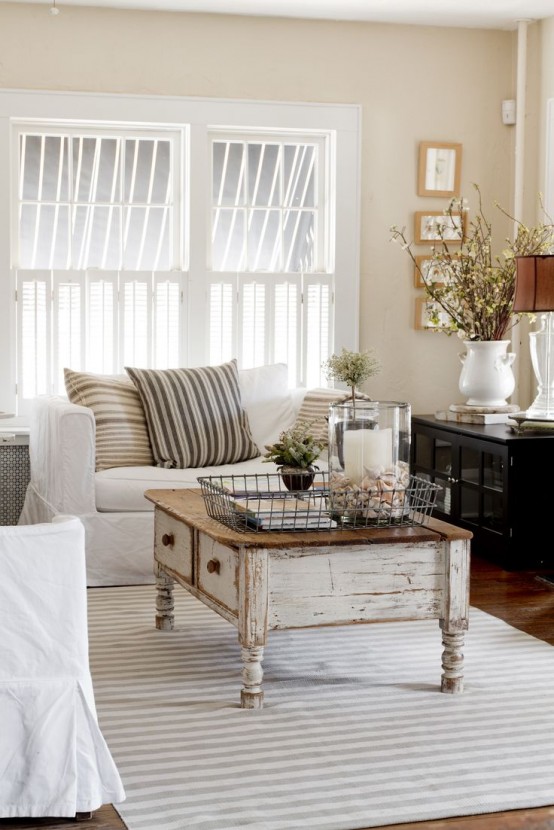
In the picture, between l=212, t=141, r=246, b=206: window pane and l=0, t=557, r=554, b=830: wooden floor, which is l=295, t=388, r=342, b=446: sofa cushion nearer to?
l=0, t=557, r=554, b=830: wooden floor

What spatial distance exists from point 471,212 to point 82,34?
2187mm

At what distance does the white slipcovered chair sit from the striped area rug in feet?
0.62

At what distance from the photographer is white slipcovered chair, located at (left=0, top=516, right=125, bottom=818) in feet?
7.22

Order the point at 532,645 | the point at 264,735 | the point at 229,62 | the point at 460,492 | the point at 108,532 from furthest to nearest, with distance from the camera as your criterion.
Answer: the point at 229,62, the point at 460,492, the point at 108,532, the point at 532,645, the point at 264,735

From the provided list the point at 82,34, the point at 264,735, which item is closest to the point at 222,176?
the point at 82,34

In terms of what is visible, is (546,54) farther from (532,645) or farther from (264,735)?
(264,735)

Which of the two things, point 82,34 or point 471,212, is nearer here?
Result: point 82,34

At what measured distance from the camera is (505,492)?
4.70 meters

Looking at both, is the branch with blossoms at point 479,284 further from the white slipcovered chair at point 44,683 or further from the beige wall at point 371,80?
the white slipcovered chair at point 44,683

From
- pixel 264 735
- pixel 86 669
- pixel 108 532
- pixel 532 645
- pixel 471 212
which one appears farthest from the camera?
pixel 471 212

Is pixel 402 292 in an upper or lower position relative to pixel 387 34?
lower

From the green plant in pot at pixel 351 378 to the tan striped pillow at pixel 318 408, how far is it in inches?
4.6

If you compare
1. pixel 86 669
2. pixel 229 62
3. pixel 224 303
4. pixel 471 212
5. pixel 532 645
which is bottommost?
pixel 532 645

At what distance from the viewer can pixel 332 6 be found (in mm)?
5320
